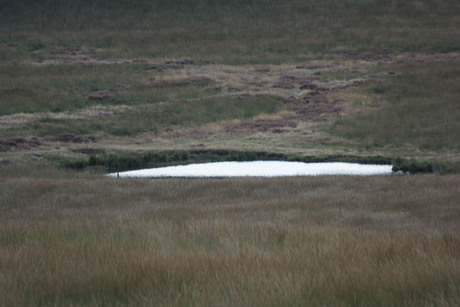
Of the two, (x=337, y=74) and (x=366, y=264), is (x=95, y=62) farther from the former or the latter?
(x=366, y=264)

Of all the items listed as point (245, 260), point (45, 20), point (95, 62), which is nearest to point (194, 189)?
point (245, 260)

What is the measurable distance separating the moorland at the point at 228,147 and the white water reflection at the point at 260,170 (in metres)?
1.65

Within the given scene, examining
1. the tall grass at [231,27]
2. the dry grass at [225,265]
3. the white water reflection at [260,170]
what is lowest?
the tall grass at [231,27]

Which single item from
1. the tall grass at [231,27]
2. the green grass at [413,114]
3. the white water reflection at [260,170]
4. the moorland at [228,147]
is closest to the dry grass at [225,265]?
the moorland at [228,147]

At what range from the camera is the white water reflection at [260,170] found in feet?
80.4

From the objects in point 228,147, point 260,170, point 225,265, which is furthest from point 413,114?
point 225,265

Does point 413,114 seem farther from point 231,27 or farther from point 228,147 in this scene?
point 231,27

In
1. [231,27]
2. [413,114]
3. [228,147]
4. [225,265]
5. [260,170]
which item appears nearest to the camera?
[225,265]

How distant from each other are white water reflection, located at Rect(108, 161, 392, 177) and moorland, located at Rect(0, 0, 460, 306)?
5.43 ft

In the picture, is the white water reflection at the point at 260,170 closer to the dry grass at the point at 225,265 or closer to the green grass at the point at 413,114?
the green grass at the point at 413,114

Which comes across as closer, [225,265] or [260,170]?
[225,265]

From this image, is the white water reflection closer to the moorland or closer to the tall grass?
the moorland

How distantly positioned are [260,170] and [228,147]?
6754mm

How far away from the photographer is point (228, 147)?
32.6m
